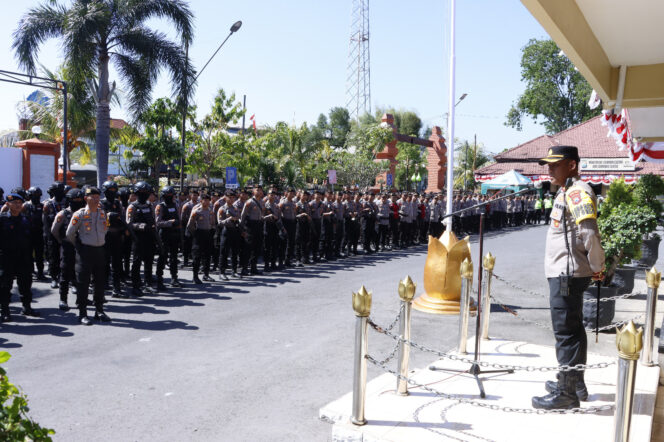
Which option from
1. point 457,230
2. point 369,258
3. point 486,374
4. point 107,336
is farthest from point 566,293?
point 457,230

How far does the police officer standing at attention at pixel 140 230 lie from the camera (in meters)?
9.28

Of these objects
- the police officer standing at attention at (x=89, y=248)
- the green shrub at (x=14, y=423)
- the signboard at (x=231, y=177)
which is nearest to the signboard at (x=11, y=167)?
the signboard at (x=231, y=177)

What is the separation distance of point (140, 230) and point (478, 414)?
6.98 metres

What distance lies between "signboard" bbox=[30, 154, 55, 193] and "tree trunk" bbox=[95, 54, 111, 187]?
166cm

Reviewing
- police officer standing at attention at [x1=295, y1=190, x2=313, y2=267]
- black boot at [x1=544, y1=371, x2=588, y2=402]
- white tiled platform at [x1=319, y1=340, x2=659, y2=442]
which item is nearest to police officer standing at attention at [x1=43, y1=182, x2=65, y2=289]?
police officer standing at attention at [x1=295, y1=190, x2=313, y2=267]

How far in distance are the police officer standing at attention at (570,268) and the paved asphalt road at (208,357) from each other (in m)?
1.95

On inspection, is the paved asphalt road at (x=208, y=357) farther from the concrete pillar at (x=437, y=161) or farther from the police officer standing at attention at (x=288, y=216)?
the concrete pillar at (x=437, y=161)

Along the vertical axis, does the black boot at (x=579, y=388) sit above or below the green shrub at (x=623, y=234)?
below

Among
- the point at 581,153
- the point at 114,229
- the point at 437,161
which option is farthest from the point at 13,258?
the point at 437,161

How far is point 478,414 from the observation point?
4.35 m

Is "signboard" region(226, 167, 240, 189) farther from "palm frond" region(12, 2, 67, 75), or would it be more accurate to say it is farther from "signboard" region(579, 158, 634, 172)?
"signboard" region(579, 158, 634, 172)

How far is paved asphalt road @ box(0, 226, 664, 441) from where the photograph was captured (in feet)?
14.2

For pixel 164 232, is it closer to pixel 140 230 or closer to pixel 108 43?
pixel 140 230

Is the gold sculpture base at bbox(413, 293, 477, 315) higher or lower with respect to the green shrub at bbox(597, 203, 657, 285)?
lower
